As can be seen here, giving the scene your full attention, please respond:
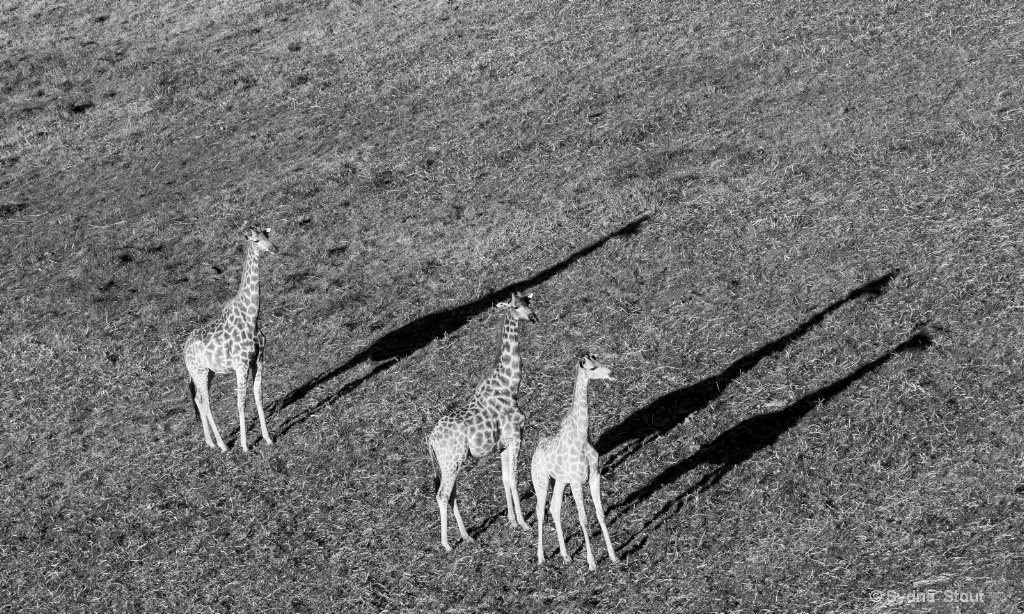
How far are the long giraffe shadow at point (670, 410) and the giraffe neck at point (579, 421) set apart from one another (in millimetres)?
2625

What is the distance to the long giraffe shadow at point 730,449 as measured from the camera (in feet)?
54.8

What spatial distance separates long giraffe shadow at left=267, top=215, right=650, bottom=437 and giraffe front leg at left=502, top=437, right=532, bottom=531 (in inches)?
193

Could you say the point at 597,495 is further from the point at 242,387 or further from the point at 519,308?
the point at 242,387

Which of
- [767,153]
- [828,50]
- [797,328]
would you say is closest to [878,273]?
[797,328]

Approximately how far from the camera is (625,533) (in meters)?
16.4

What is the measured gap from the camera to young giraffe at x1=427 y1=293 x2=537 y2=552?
15.7 metres

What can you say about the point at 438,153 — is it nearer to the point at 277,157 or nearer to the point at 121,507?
the point at 277,157

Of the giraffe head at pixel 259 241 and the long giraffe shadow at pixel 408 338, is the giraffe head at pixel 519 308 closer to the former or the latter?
the giraffe head at pixel 259 241

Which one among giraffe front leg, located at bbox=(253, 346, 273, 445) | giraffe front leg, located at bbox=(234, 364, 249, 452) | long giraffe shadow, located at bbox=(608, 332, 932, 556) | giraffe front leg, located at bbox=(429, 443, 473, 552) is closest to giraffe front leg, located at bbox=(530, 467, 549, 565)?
giraffe front leg, located at bbox=(429, 443, 473, 552)

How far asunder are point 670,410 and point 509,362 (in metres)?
3.63

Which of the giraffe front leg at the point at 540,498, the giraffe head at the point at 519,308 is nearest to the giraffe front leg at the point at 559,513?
the giraffe front leg at the point at 540,498

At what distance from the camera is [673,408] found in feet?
62.3

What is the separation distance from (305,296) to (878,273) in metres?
11.2

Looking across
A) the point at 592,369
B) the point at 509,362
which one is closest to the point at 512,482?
the point at 509,362
